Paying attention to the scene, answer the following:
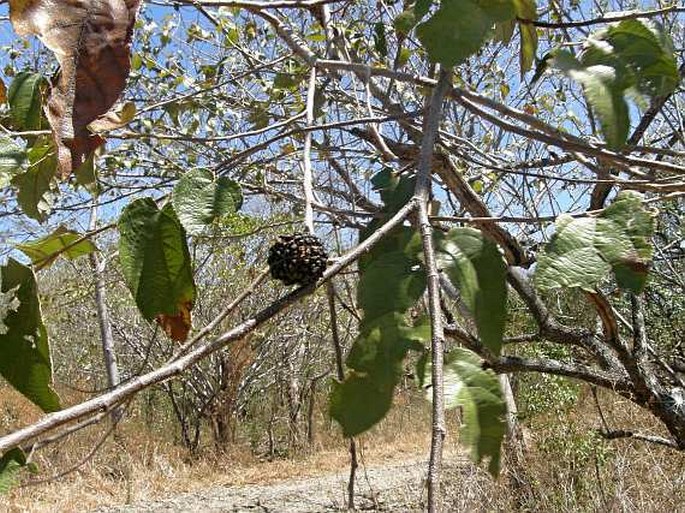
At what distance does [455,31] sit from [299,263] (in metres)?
0.17

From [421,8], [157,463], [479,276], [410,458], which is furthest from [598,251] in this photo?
[410,458]

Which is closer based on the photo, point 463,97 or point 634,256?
point 634,256

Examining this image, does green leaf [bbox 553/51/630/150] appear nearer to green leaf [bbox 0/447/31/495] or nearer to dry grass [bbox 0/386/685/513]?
green leaf [bbox 0/447/31/495]

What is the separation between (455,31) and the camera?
16.6 inches

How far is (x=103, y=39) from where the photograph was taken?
352mm

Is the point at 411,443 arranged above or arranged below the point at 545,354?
below

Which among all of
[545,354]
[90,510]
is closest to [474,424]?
[545,354]

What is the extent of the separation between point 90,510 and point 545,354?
263 cm

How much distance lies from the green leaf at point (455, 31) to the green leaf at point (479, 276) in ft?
0.32

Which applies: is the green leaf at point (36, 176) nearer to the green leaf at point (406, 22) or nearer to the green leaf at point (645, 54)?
the green leaf at point (406, 22)

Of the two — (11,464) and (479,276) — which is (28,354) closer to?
(11,464)

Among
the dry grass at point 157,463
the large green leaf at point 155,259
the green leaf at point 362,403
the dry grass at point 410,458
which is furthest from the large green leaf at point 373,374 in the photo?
the dry grass at point 157,463

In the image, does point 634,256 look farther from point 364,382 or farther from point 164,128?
point 164,128

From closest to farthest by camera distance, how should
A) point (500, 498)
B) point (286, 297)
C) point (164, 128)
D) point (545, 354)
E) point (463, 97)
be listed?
point (286, 297) → point (463, 97) → point (164, 128) → point (500, 498) → point (545, 354)
